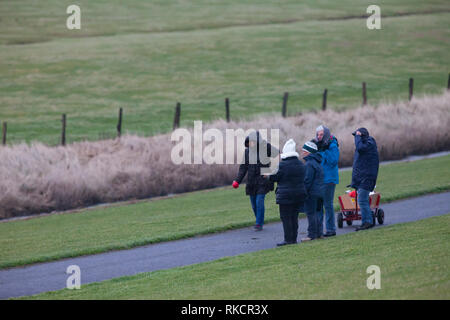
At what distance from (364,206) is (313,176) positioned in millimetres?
1312

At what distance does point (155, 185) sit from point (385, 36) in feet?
→ 159

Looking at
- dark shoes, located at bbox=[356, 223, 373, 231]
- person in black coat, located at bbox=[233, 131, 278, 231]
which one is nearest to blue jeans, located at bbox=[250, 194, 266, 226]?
person in black coat, located at bbox=[233, 131, 278, 231]

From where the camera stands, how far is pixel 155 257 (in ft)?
46.1

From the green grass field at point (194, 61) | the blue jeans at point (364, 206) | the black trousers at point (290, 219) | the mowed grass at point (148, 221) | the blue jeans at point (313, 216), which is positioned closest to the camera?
the black trousers at point (290, 219)

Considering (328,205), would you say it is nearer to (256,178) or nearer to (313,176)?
(313,176)

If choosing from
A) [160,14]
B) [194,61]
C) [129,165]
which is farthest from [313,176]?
[160,14]

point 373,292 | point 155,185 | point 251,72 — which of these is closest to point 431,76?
point 251,72

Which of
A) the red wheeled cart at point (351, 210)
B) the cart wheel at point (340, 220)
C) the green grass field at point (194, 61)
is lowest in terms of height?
the cart wheel at point (340, 220)

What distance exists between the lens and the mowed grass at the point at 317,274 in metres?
9.62

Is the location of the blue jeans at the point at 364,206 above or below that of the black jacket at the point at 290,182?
below

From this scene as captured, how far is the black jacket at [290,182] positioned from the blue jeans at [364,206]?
4.43ft

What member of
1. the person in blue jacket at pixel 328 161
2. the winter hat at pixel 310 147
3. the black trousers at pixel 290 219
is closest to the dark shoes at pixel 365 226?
the person in blue jacket at pixel 328 161

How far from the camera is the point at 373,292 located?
9.37 metres

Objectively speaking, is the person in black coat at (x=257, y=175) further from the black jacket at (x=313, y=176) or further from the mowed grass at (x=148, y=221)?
the black jacket at (x=313, y=176)
